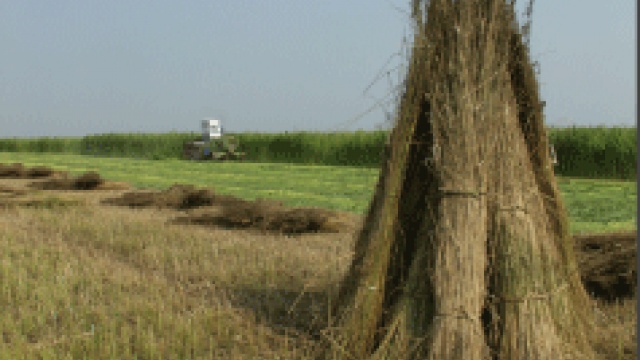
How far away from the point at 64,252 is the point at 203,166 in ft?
44.2

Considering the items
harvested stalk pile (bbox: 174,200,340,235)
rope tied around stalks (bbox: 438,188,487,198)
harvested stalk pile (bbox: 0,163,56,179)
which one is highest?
rope tied around stalks (bbox: 438,188,487,198)

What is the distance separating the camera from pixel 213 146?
78.8 feet

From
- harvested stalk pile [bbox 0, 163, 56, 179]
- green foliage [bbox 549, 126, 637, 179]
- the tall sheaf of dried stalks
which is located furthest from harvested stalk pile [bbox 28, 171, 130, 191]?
the tall sheaf of dried stalks

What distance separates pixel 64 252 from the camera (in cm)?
595

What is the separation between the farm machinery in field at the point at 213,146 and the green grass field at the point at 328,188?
167 inches

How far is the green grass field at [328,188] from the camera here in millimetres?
8484

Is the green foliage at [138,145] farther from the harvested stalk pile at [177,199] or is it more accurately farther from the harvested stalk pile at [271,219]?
the harvested stalk pile at [271,219]

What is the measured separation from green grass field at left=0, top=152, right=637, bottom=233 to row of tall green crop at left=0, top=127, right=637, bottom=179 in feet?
3.62

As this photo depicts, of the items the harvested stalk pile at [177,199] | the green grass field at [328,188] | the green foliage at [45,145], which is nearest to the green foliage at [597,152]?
the green grass field at [328,188]

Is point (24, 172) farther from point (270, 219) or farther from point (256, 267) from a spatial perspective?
point (256, 267)

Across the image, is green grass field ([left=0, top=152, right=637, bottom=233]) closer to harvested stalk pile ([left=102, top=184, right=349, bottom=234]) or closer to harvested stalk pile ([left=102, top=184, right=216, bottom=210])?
harvested stalk pile ([left=102, top=184, right=349, bottom=234])

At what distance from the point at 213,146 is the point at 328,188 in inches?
498

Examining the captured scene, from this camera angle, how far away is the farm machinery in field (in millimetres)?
23498

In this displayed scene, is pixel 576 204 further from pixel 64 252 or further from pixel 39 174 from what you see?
→ pixel 39 174
